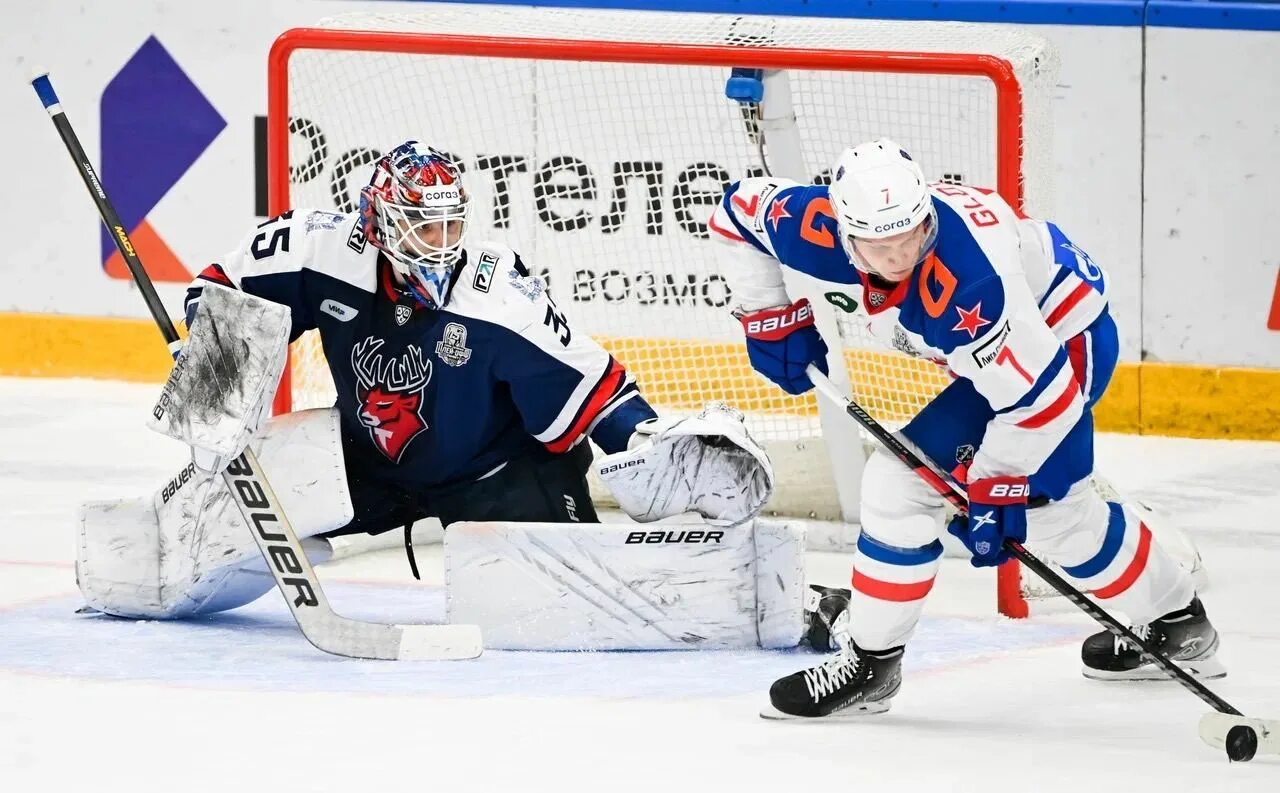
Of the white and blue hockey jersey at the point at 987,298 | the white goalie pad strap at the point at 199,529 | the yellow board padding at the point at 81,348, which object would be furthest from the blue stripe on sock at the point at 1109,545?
the yellow board padding at the point at 81,348

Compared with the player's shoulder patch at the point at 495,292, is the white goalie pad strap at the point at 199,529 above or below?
below

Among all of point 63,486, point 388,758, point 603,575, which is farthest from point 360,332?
point 63,486

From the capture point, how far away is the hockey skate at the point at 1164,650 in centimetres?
362

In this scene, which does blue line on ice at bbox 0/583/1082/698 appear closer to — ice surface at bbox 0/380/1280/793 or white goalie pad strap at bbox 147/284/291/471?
ice surface at bbox 0/380/1280/793

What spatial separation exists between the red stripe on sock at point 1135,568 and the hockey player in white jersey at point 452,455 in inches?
23.3

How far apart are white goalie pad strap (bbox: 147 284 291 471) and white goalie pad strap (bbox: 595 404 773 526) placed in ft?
2.16

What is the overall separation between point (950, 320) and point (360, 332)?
1.33 m

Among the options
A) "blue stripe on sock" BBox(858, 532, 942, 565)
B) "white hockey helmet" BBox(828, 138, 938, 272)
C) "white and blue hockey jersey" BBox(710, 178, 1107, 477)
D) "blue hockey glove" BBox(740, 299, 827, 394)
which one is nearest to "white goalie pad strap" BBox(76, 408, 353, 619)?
"blue hockey glove" BBox(740, 299, 827, 394)

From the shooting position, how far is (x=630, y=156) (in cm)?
530

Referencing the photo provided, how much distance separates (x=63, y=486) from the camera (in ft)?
17.9

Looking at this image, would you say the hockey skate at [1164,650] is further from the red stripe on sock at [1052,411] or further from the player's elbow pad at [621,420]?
the player's elbow pad at [621,420]

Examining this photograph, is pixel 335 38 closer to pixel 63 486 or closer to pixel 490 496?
pixel 490 496

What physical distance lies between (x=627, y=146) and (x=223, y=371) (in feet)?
6.03

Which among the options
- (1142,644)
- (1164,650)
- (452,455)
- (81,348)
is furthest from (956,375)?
(81,348)
